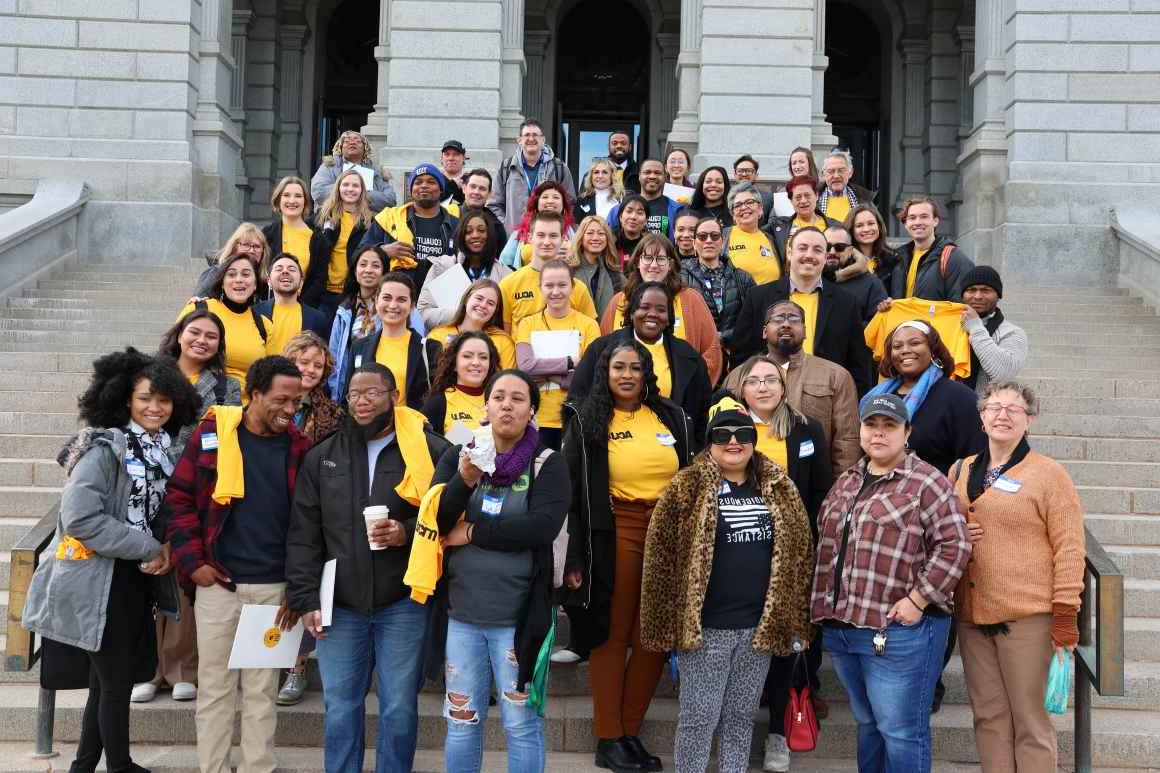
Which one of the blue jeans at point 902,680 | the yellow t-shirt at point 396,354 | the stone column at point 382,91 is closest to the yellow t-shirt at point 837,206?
the yellow t-shirt at point 396,354

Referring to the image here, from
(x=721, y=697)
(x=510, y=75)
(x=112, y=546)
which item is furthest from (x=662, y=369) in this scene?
(x=510, y=75)

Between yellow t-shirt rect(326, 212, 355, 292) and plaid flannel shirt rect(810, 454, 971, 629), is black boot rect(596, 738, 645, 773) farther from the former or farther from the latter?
yellow t-shirt rect(326, 212, 355, 292)

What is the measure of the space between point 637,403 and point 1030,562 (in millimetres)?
1999

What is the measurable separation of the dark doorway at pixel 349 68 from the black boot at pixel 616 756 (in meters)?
19.8

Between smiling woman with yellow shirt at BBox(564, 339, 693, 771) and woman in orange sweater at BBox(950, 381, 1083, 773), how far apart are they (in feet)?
4.92

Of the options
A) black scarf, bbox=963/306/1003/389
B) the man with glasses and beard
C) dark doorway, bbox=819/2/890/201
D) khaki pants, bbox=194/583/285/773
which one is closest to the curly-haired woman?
khaki pants, bbox=194/583/285/773

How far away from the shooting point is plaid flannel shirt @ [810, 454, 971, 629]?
195 inches

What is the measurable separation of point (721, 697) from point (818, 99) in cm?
1279

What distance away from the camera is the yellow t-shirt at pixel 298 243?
348 inches

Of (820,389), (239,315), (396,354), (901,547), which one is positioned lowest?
(901,547)

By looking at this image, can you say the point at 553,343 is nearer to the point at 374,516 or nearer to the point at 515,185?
the point at 374,516

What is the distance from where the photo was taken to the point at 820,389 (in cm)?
625

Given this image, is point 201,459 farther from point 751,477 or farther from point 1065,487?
point 1065,487

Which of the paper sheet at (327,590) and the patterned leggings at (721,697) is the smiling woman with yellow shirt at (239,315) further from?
the patterned leggings at (721,697)
